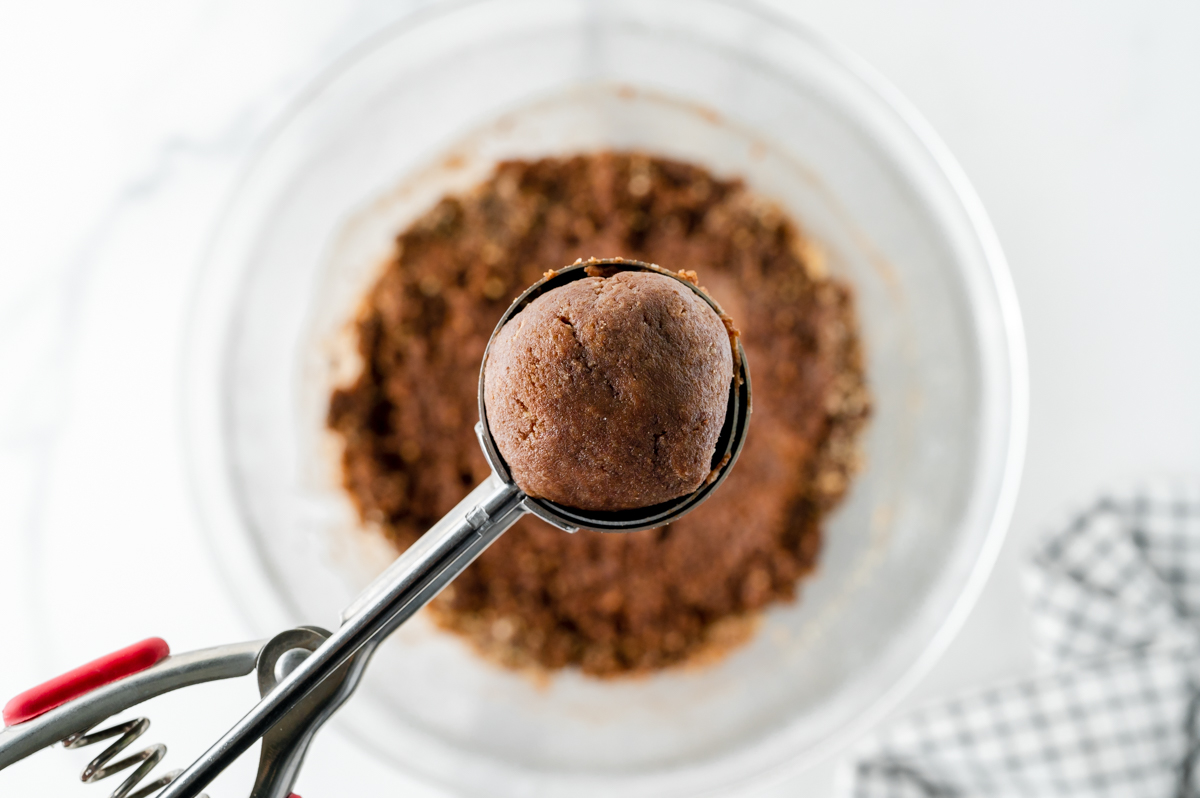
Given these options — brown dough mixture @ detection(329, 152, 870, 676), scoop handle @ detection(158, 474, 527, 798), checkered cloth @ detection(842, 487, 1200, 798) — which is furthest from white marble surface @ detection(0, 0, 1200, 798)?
scoop handle @ detection(158, 474, 527, 798)

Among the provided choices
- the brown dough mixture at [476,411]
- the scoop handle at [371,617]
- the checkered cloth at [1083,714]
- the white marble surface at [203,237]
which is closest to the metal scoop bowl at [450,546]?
the scoop handle at [371,617]

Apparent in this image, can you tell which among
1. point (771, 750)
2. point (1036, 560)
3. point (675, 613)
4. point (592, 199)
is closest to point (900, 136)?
point (592, 199)

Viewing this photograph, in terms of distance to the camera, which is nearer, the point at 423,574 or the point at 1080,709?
the point at 423,574

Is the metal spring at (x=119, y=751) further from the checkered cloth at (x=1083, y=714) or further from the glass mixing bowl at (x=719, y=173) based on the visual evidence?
the checkered cloth at (x=1083, y=714)

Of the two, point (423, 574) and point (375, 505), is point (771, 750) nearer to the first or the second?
point (375, 505)

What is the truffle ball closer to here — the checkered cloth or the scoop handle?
the scoop handle

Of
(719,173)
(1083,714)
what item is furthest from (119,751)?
(1083,714)
